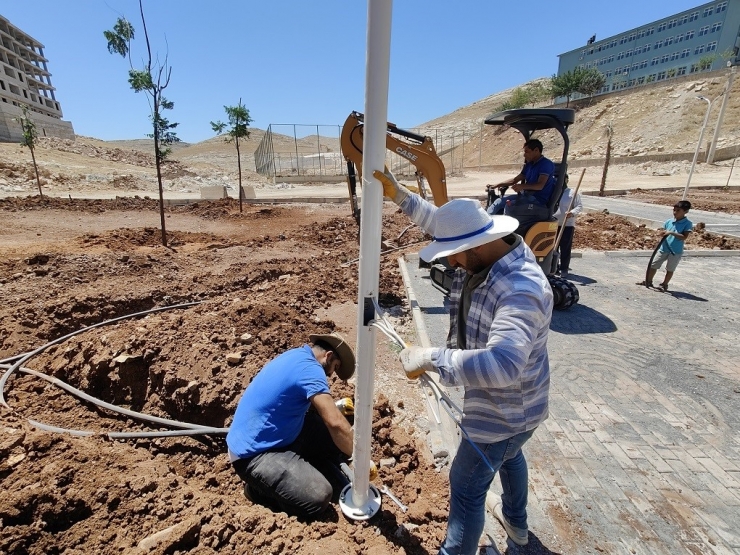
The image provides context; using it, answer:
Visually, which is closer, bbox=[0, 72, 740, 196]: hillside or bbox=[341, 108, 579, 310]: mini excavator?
bbox=[341, 108, 579, 310]: mini excavator

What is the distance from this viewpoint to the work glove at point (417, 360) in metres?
1.74

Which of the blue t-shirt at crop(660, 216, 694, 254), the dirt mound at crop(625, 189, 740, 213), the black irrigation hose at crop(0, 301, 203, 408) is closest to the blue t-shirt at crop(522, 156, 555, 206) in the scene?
the blue t-shirt at crop(660, 216, 694, 254)

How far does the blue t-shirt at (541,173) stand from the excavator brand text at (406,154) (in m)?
1.68

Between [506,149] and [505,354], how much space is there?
56077mm

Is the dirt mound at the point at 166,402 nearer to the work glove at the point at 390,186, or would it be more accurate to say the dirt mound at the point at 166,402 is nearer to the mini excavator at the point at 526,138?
the work glove at the point at 390,186

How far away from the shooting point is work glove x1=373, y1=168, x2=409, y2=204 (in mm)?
1783

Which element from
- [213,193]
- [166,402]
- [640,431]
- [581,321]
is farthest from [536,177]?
[213,193]

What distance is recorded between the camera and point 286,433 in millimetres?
2799

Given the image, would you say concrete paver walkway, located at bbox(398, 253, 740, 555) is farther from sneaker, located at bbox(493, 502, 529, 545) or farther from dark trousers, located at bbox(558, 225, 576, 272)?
dark trousers, located at bbox(558, 225, 576, 272)

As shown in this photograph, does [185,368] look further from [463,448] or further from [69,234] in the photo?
[69,234]

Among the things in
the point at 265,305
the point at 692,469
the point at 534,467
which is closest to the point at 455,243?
the point at 534,467

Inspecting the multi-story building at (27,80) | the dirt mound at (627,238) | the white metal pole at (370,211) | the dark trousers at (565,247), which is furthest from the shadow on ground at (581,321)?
the multi-story building at (27,80)

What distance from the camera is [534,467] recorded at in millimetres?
2988

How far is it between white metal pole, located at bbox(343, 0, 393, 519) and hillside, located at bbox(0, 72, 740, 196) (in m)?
27.4
